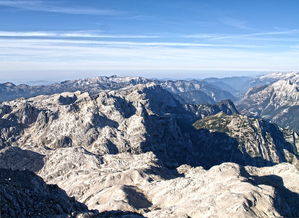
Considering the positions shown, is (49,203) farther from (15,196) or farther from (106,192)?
(106,192)

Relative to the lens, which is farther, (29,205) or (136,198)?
(136,198)

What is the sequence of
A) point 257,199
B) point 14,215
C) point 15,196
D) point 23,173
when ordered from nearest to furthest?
point 14,215
point 15,196
point 23,173
point 257,199

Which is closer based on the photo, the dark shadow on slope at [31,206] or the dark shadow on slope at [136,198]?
the dark shadow on slope at [31,206]

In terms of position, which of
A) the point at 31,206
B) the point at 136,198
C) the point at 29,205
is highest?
the point at 29,205

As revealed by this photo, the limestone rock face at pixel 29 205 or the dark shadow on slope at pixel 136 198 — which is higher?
the limestone rock face at pixel 29 205

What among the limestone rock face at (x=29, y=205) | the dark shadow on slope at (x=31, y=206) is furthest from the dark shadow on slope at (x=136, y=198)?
the limestone rock face at (x=29, y=205)

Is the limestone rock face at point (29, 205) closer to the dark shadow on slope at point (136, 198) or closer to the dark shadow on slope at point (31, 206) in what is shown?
the dark shadow on slope at point (31, 206)

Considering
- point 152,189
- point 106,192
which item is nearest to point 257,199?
point 152,189

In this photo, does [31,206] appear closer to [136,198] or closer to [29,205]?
[29,205]

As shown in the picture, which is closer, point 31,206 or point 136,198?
point 31,206

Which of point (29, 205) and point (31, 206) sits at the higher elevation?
point (29, 205)

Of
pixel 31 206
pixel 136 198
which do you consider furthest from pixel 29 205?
pixel 136 198
